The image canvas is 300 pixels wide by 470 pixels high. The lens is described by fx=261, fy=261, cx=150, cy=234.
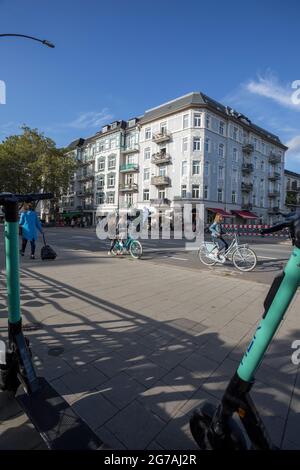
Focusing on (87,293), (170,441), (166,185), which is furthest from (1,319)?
(166,185)

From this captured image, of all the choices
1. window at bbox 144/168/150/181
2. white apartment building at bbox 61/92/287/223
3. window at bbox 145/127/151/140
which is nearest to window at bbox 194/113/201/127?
white apartment building at bbox 61/92/287/223

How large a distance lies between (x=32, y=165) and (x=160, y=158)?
21666 mm

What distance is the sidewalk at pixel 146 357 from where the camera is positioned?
192cm

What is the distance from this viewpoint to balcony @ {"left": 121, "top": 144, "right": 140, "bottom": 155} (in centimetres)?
4147

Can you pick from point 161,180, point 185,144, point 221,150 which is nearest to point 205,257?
point 161,180

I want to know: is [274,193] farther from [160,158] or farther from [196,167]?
[160,158]

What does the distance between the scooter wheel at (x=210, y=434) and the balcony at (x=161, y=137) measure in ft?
123

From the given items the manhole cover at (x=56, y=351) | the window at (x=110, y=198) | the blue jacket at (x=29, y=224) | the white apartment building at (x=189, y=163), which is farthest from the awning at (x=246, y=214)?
the manhole cover at (x=56, y=351)

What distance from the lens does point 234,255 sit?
851 centimetres

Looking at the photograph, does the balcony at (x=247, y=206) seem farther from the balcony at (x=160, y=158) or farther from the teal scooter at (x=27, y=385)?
the teal scooter at (x=27, y=385)
